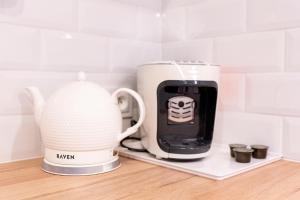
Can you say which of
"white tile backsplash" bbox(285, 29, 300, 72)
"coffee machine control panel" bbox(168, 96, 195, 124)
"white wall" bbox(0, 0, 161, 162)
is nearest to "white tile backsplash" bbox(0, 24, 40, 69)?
"white wall" bbox(0, 0, 161, 162)

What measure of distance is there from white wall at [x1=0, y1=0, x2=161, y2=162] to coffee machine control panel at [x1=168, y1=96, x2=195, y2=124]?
249 millimetres

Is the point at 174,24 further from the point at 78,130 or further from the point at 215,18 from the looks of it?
the point at 78,130

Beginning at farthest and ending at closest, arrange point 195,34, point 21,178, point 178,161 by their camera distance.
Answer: point 195,34
point 178,161
point 21,178

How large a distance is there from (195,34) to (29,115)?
0.53m

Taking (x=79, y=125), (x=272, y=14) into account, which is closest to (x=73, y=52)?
(x=79, y=125)

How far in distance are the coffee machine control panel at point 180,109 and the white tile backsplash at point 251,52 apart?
0.65 feet

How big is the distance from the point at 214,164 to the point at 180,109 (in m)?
0.15

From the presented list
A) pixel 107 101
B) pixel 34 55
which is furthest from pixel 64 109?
pixel 34 55

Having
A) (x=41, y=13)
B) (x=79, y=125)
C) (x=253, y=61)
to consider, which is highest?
(x=41, y=13)

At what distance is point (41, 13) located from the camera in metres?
0.80

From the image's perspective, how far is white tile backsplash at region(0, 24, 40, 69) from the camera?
0.75m

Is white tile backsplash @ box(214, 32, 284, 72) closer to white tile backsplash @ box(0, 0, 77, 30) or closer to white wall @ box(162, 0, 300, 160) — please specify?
white wall @ box(162, 0, 300, 160)

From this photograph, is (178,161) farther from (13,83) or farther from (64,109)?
(13,83)

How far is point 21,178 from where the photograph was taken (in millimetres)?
652
